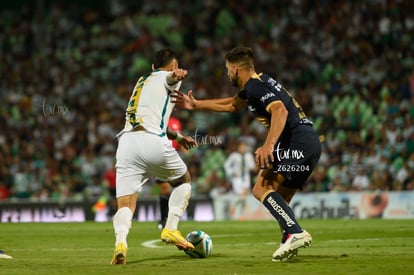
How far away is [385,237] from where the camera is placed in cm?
1292

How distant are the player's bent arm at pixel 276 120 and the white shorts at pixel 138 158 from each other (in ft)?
4.06

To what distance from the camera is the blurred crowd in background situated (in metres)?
23.1

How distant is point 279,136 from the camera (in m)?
9.37

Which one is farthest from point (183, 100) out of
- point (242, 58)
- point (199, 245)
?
point (199, 245)

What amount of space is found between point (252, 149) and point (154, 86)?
14.9 meters

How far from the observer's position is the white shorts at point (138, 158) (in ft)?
32.0

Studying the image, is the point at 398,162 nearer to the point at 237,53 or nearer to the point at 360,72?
the point at 360,72

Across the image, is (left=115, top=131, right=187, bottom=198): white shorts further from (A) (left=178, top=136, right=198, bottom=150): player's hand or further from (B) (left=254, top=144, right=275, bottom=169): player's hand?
(B) (left=254, top=144, right=275, bottom=169): player's hand

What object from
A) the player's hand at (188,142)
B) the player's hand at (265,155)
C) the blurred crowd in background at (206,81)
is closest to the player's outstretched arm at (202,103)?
the player's hand at (188,142)

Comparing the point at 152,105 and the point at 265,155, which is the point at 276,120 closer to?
the point at 265,155

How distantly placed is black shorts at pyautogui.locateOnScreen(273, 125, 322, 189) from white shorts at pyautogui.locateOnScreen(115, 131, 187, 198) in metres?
1.19

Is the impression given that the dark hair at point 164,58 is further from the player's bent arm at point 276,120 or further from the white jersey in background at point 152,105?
the player's bent arm at point 276,120

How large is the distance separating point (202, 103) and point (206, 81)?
57.3 feet

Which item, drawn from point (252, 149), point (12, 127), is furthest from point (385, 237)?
point (12, 127)
